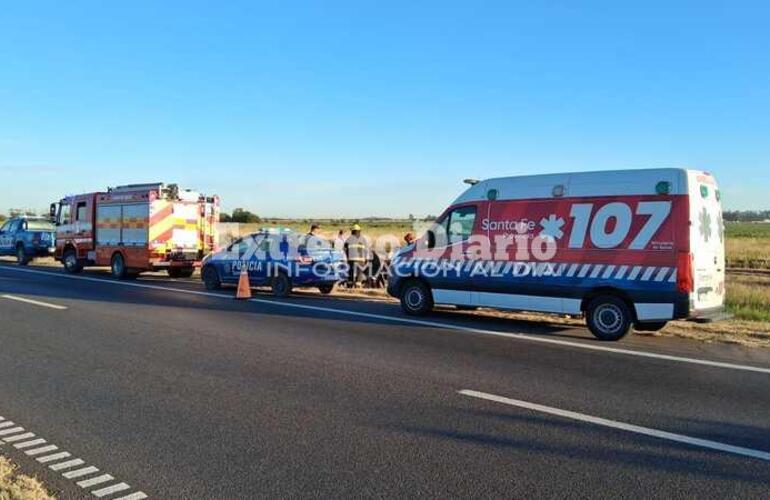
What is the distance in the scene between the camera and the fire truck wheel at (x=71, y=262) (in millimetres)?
23734

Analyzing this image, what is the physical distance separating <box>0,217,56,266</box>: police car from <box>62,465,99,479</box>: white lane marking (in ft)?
86.3

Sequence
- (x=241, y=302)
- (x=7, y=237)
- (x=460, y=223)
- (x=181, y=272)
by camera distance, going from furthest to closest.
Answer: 1. (x=7, y=237)
2. (x=181, y=272)
3. (x=241, y=302)
4. (x=460, y=223)

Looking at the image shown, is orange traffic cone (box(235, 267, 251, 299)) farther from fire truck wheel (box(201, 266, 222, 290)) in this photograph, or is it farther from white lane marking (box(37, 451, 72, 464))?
white lane marking (box(37, 451, 72, 464))

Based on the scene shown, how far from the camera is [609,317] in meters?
10.2

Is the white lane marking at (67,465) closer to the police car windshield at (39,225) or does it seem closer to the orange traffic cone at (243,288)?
the orange traffic cone at (243,288)

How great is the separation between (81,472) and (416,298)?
8678 millimetres

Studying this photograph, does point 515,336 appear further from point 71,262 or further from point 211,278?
point 71,262

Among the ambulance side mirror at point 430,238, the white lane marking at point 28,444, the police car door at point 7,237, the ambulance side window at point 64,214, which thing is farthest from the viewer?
the police car door at point 7,237

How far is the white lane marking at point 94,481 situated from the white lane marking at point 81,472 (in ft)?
0.40

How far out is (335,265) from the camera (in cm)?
1639

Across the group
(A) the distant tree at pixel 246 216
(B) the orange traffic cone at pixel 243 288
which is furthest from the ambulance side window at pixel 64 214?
(A) the distant tree at pixel 246 216

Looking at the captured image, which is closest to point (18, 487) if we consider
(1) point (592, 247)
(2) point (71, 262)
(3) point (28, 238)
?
(1) point (592, 247)

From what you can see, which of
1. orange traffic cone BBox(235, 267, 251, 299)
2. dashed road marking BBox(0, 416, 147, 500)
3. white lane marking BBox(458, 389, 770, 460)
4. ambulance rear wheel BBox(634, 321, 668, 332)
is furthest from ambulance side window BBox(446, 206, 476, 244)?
dashed road marking BBox(0, 416, 147, 500)

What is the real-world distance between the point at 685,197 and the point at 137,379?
753 centimetres
